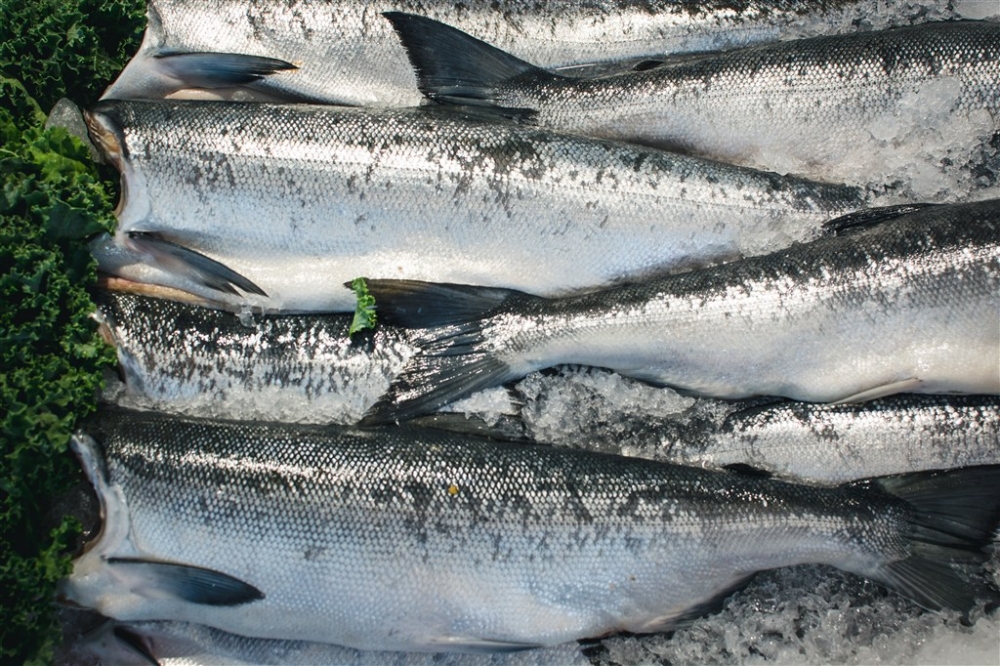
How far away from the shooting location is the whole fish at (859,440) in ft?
9.16

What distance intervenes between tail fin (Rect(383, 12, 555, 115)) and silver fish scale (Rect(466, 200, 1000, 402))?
2.97 feet

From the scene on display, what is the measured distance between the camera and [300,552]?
2566mm

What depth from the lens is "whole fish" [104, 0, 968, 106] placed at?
129 inches

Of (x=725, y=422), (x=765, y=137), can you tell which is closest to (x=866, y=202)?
(x=765, y=137)

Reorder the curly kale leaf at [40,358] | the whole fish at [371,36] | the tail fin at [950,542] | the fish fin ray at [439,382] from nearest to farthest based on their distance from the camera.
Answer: the curly kale leaf at [40,358] < the tail fin at [950,542] < the fish fin ray at [439,382] < the whole fish at [371,36]

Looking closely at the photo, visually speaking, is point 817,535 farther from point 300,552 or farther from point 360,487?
point 300,552

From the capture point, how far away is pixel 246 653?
2.73 m

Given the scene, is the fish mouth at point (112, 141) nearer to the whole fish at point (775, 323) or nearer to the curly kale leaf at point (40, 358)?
the curly kale leaf at point (40, 358)

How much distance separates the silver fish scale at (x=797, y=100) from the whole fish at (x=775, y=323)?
0.50 meters

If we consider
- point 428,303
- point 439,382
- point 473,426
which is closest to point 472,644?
point 473,426

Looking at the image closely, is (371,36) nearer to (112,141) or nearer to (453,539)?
(112,141)

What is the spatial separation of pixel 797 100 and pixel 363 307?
1.93 metres

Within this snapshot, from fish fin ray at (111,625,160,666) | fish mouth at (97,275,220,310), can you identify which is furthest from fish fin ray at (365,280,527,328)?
fish fin ray at (111,625,160,666)

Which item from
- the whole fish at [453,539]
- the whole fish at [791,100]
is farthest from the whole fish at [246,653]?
the whole fish at [791,100]
